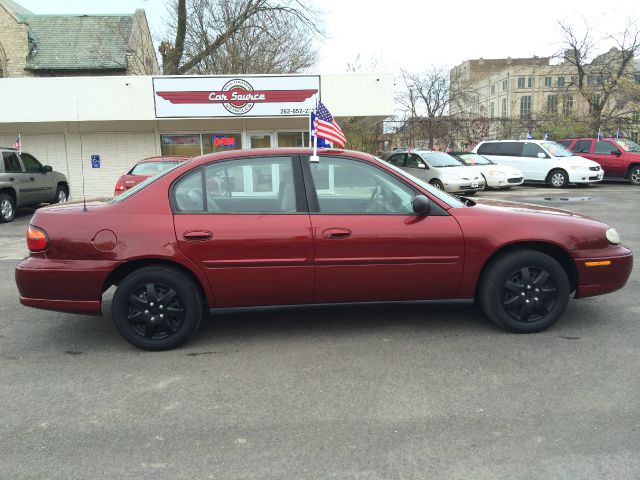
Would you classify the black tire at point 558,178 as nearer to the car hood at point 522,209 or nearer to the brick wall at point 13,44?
the car hood at point 522,209

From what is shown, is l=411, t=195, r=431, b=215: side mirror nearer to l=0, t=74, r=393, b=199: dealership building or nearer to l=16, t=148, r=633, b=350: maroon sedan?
l=16, t=148, r=633, b=350: maroon sedan

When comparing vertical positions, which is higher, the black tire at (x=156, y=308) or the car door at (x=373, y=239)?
the car door at (x=373, y=239)

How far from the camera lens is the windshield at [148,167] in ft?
39.7

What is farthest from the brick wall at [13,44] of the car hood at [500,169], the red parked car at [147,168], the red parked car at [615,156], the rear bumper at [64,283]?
the rear bumper at [64,283]

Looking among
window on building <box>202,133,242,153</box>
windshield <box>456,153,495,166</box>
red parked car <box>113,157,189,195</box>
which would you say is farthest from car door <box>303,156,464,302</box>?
windshield <box>456,153,495,166</box>

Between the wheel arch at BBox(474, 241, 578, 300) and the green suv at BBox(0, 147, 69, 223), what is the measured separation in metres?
11.8

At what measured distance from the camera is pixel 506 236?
166 inches

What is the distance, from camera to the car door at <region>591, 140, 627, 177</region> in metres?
19.7

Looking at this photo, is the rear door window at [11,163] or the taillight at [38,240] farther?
the rear door window at [11,163]

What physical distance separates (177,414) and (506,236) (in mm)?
2776

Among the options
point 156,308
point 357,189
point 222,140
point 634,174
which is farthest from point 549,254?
point 634,174

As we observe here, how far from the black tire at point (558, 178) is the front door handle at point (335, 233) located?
16747 millimetres

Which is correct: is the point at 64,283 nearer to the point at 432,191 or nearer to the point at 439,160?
the point at 432,191

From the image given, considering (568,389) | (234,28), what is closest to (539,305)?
(568,389)
